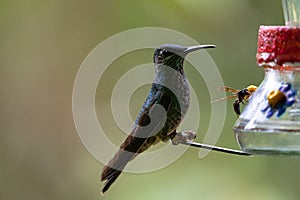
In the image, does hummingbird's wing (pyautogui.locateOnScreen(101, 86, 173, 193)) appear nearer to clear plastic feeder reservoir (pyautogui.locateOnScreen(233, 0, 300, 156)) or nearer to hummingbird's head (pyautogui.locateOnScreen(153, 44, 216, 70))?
hummingbird's head (pyautogui.locateOnScreen(153, 44, 216, 70))

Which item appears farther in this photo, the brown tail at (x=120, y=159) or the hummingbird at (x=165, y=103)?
the hummingbird at (x=165, y=103)

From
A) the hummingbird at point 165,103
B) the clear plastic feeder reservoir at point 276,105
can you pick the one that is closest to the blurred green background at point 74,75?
the hummingbird at point 165,103

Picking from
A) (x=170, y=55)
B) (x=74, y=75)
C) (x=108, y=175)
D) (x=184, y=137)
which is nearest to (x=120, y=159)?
(x=108, y=175)

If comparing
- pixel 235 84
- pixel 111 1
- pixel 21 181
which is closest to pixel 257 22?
pixel 235 84

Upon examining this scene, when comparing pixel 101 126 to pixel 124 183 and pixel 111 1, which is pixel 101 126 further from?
pixel 111 1

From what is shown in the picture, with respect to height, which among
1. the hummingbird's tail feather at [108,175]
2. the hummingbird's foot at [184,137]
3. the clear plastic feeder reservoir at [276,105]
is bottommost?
the hummingbird's foot at [184,137]

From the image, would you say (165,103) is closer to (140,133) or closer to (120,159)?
(140,133)

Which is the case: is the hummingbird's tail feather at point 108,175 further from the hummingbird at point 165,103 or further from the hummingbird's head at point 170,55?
the hummingbird's head at point 170,55
